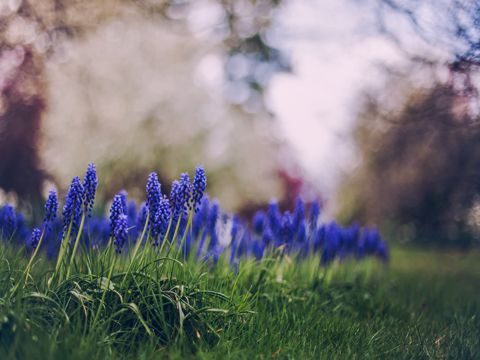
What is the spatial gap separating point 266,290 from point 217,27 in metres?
11.5

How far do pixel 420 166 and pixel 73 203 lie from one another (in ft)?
16.5

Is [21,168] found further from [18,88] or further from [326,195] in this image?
[326,195]

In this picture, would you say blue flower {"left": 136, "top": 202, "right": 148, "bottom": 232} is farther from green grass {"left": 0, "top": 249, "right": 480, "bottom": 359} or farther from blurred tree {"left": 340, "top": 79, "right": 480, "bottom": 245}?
blurred tree {"left": 340, "top": 79, "right": 480, "bottom": 245}

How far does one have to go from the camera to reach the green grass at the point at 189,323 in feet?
7.57

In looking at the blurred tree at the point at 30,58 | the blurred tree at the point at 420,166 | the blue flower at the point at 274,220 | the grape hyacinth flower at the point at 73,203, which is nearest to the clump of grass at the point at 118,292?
the grape hyacinth flower at the point at 73,203

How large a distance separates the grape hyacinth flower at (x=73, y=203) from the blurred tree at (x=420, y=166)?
9.31 feet

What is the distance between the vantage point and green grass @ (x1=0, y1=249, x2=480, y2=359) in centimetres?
231

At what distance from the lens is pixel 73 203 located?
2.65 metres

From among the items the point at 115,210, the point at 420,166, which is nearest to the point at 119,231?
the point at 115,210

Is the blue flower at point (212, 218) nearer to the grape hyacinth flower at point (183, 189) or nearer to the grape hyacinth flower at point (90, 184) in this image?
the grape hyacinth flower at point (183, 189)

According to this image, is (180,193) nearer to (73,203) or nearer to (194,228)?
(73,203)

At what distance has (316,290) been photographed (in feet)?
13.9

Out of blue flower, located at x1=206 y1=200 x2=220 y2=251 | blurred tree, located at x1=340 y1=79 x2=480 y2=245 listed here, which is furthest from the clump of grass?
blurred tree, located at x1=340 y1=79 x2=480 y2=245

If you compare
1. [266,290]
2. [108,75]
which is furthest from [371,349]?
[108,75]
